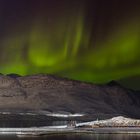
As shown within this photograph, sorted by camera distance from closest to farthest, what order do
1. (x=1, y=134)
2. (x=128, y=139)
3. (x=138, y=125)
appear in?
(x=128, y=139) → (x=1, y=134) → (x=138, y=125)

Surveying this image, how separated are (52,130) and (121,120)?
1716 cm

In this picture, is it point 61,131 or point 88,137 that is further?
point 61,131

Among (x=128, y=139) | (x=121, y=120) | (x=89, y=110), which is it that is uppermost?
(x=89, y=110)

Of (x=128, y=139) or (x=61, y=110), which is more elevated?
(x=61, y=110)

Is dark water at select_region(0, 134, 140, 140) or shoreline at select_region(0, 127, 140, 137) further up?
shoreline at select_region(0, 127, 140, 137)

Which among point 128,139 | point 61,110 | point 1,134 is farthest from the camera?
point 61,110

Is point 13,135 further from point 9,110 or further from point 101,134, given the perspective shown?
point 9,110

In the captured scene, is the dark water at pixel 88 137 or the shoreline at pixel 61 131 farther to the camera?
the shoreline at pixel 61 131

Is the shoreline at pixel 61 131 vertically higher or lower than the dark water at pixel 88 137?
higher

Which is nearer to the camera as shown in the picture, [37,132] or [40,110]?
[37,132]

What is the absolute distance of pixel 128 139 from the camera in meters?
62.4

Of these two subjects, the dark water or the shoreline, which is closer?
the dark water

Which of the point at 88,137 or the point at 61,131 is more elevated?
the point at 61,131

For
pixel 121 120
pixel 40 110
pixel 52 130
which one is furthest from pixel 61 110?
pixel 52 130
